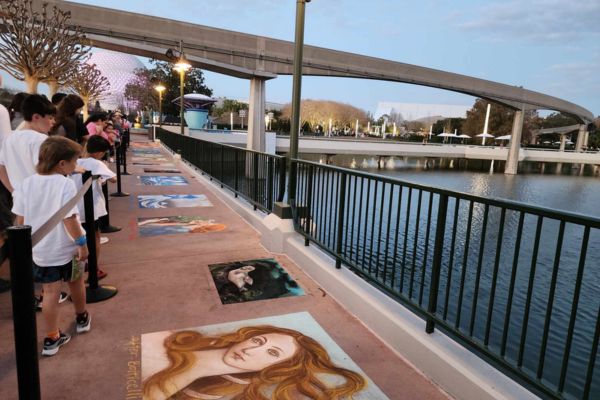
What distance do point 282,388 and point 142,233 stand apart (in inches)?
177

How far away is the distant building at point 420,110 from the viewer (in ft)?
456

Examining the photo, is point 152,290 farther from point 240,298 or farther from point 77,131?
point 77,131

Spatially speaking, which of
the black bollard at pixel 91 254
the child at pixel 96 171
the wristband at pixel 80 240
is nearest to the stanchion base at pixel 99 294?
the black bollard at pixel 91 254

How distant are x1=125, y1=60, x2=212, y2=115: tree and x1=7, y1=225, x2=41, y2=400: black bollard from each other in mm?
57765

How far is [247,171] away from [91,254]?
14.6 feet

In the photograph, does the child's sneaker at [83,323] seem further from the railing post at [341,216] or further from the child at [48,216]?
the railing post at [341,216]

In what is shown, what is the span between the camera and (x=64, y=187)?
9.27 ft

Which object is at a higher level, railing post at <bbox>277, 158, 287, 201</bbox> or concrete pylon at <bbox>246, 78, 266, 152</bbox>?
concrete pylon at <bbox>246, 78, 266, 152</bbox>

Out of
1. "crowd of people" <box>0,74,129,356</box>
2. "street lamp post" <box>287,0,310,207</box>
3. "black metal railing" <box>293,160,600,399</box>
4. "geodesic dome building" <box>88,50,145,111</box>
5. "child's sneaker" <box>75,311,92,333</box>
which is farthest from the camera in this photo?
"geodesic dome building" <box>88,50,145,111</box>

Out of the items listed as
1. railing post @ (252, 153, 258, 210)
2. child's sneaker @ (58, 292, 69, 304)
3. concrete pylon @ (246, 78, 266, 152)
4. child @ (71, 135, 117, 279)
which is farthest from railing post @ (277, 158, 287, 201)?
concrete pylon @ (246, 78, 266, 152)

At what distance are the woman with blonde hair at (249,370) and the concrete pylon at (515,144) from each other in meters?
60.4

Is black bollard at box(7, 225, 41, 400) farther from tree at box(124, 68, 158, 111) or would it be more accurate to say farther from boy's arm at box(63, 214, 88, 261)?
tree at box(124, 68, 158, 111)

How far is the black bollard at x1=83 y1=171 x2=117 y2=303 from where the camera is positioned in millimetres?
3863

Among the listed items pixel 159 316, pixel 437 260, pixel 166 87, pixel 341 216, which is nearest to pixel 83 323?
pixel 159 316
